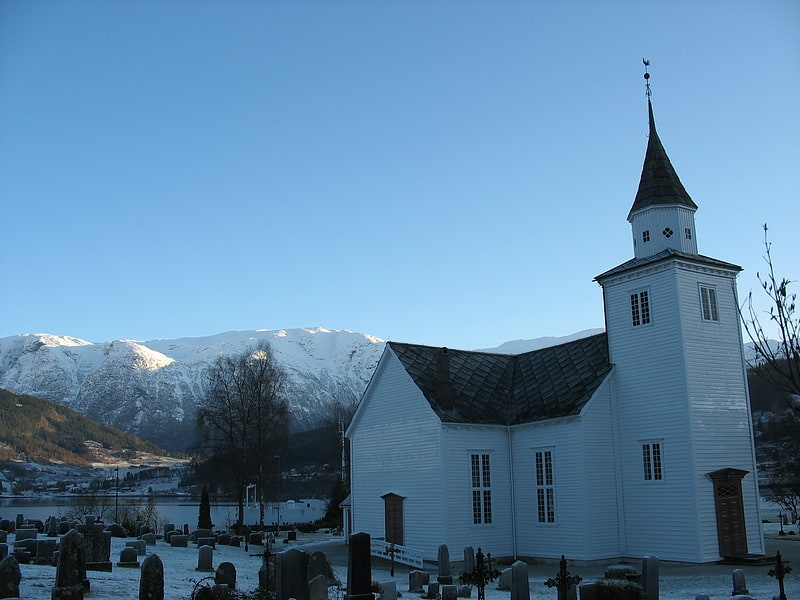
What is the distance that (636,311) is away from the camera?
1126 inches

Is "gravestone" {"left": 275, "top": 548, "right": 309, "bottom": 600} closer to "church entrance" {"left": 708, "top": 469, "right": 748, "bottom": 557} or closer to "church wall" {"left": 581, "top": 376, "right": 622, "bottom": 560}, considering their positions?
"church wall" {"left": 581, "top": 376, "right": 622, "bottom": 560}

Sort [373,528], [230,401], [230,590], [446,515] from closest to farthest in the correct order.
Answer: [230,590] < [446,515] < [373,528] < [230,401]

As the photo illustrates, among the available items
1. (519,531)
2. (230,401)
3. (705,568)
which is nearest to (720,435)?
(705,568)

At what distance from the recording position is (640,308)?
93.2 feet

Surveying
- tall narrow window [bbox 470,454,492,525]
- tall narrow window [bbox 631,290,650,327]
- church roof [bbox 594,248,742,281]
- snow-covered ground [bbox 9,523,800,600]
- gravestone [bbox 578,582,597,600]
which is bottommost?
snow-covered ground [bbox 9,523,800,600]

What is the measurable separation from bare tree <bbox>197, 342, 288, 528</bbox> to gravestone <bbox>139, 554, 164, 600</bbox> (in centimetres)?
3301

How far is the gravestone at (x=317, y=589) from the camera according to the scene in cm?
1623

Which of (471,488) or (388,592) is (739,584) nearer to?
Answer: (388,592)

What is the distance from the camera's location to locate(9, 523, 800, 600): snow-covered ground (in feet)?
58.0

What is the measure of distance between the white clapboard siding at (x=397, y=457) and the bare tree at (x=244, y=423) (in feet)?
54.2

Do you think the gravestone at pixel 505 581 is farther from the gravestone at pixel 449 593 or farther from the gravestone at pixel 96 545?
the gravestone at pixel 96 545

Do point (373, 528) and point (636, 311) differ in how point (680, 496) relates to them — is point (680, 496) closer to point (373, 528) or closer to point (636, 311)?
point (636, 311)

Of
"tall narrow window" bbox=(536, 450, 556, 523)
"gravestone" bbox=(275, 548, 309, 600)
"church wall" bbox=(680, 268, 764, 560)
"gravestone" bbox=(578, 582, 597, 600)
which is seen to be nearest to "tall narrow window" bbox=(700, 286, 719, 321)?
"church wall" bbox=(680, 268, 764, 560)

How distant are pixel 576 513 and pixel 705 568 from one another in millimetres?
4587
